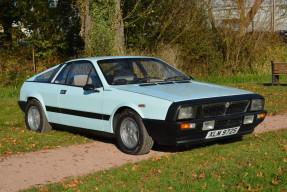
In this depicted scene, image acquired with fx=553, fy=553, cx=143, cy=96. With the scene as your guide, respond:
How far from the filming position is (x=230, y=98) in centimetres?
791

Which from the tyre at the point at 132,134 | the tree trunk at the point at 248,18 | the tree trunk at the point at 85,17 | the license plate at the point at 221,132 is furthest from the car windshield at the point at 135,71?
the tree trunk at the point at 248,18

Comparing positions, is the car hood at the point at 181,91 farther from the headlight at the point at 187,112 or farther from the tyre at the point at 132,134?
the tyre at the point at 132,134

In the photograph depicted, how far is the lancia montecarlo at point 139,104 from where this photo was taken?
7.56 meters

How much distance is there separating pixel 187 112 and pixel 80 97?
7.22 ft

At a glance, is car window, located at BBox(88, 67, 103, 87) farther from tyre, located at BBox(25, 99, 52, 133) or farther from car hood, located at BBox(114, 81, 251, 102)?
tyre, located at BBox(25, 99, 52, 133)

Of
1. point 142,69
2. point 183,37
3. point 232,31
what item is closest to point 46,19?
point 183,37

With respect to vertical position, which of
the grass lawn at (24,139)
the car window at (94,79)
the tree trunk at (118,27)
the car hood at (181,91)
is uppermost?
the tree trunk at (118,27)

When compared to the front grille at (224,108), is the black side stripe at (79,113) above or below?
below

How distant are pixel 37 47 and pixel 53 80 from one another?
17.3 meters

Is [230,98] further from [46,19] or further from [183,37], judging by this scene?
[46,19]

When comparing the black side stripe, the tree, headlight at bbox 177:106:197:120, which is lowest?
the black side stripe

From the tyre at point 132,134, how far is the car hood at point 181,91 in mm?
392

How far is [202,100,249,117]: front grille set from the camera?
25.2 feet

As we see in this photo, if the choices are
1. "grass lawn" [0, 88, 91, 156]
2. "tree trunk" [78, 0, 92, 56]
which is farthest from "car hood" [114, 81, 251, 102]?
"tree trunk" [78, 0, 92, 56]
